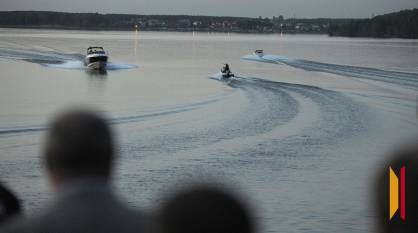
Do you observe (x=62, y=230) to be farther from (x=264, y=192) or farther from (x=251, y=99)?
(x=251, y=99)

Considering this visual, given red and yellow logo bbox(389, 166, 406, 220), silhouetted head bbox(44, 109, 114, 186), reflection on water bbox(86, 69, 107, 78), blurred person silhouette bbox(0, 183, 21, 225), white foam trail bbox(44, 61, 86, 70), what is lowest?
reflection on water bbox(86, 69, 107, 78)

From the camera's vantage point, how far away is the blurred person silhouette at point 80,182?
87cm

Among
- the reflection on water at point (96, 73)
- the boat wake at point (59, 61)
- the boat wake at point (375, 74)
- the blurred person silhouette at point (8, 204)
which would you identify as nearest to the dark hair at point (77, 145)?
the blurred person silhouette at point (8, 204)

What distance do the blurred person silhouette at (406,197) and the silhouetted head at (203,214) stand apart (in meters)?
0.25

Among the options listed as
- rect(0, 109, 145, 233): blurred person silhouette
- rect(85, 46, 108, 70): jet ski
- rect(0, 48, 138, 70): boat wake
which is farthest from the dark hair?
rect(0, 48, 138, 70): boat wake

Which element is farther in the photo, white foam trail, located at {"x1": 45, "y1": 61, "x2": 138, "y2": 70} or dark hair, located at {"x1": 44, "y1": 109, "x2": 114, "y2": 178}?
white foam trail, located at {"x1": 45, "y1": 61, "x2": 138, "y2": 70}

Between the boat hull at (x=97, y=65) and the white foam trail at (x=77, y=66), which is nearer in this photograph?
the boat hull at (x=97, y=65)

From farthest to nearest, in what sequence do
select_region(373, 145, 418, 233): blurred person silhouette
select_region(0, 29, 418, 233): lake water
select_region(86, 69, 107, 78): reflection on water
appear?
select_region(86, 69, 107, 78): reflection on water → select_region(0, 29, 418, 233): lake water → select_region(373, 145, 418, 233): blurred person silhouette

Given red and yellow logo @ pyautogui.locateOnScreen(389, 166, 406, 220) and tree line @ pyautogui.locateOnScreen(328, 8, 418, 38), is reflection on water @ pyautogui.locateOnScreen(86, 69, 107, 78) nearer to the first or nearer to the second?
red and yellow logo @ pyautogui.locateOnScreen(389, 166, 406, 220)

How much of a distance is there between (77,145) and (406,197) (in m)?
0.54

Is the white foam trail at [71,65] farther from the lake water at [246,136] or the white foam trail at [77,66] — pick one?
the lake water at [246,136]

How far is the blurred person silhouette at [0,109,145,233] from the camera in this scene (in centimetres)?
87

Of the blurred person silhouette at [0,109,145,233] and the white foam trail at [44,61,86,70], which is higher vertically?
the blurred person silhouette at [0,109,145,233]

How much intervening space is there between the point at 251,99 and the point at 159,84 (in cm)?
797
